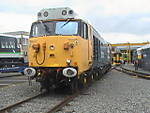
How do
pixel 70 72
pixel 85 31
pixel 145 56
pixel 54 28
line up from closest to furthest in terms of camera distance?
pixel 70 72
pixel 54 28
pixel 85 31
pixel 145 56

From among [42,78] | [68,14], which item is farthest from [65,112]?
[68,14]

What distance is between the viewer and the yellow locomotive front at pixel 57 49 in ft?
35.2

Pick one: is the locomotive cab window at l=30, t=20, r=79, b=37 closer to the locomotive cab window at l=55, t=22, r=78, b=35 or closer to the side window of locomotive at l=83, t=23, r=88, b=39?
the locomotive cab window at l=55, t=22, r=78, b=35

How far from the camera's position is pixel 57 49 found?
10852 mm

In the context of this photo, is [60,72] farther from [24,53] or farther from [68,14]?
[24,53]

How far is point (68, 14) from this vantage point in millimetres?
11727

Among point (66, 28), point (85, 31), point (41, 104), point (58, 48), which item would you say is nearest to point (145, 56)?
point (85, 31)

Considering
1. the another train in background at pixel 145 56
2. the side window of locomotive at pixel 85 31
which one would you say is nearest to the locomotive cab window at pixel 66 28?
the side window of locomotive at pixel 85 31

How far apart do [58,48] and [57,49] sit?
0.19ft

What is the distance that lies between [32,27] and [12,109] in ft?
14.6

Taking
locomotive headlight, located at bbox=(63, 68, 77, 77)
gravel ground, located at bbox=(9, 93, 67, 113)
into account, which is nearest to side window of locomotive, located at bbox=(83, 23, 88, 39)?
locomotive headlight, located at bbox=(63, 68, 77, 77)

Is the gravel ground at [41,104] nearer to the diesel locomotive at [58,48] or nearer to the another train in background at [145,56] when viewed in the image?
the diesel locomotive at [58,48]

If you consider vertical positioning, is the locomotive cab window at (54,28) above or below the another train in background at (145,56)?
above

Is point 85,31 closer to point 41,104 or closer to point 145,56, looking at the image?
point 41,104
